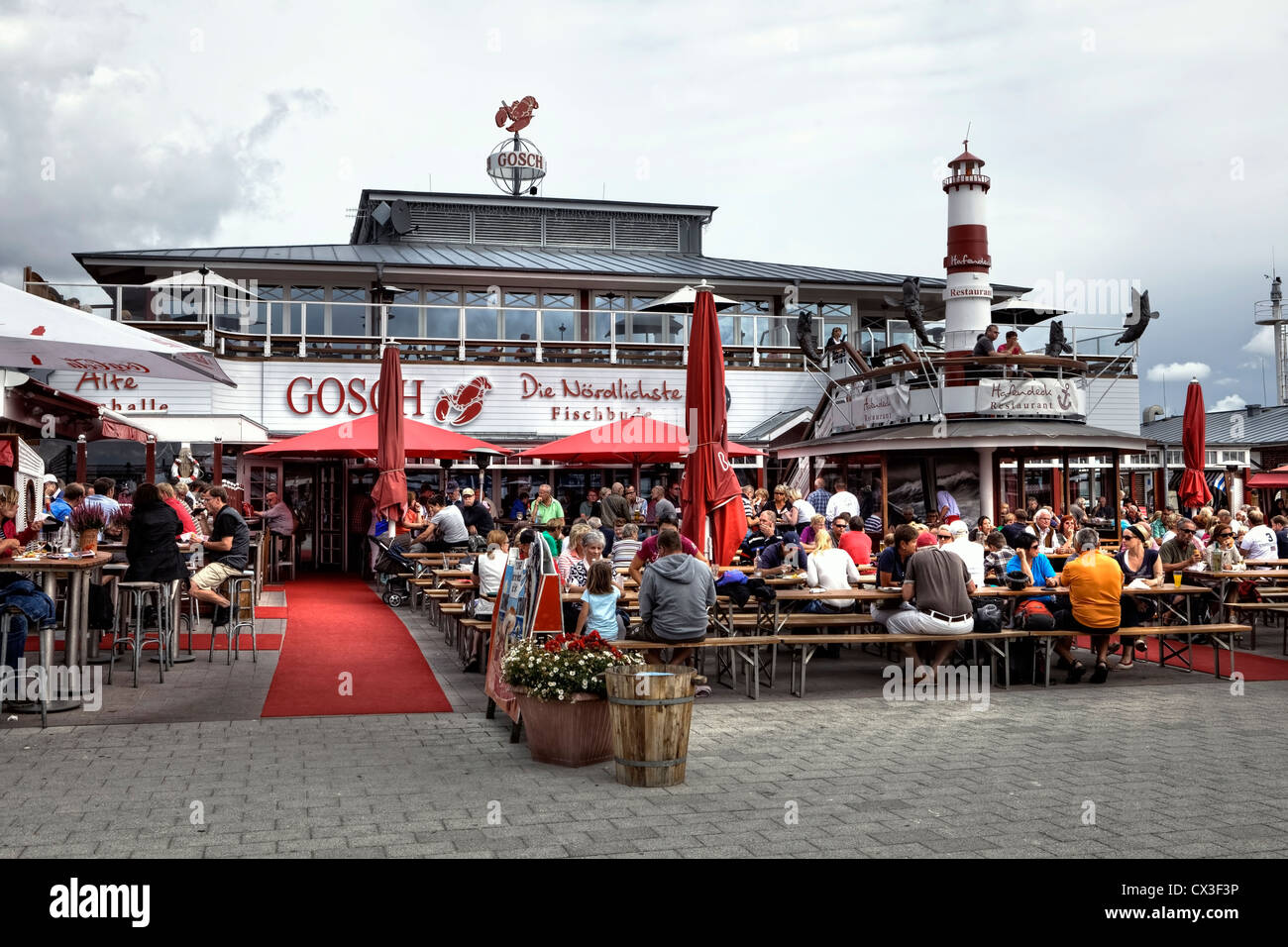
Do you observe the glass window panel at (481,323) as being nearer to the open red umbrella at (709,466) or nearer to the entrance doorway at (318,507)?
the entrance doorway at (318,507)

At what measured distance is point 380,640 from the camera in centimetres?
1255

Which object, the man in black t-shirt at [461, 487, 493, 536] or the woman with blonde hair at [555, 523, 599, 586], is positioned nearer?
the woman with blonde hair at [555, 523, 599, 586]

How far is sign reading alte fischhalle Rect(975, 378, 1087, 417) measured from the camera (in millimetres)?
20844

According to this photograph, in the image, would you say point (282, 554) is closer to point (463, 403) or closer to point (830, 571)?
point (463, 403)

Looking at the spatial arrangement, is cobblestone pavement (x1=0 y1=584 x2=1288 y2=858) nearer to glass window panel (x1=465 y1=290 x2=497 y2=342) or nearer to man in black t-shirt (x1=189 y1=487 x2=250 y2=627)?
man in black t-shirt (x1=189 y1=487 x2=250 y2=627)

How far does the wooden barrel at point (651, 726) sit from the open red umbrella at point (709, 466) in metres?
3.45

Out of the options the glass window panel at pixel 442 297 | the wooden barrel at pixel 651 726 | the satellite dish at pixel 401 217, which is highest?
Answer: the satellite dish at pixel 401 217

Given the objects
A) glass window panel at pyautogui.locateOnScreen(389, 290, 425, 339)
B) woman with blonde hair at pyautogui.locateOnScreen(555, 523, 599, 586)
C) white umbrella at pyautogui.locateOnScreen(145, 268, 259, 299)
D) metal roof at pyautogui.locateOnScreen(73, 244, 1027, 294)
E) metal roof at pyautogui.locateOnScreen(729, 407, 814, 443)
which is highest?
metal roof at pyautogui.locateOnScreen(73, 244, 1027, 294)

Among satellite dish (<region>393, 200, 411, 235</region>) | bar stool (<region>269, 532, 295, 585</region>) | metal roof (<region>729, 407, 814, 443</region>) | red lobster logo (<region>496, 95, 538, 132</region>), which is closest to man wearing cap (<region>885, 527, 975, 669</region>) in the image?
bar stool (<region>269, 532, 295, 585</region>)

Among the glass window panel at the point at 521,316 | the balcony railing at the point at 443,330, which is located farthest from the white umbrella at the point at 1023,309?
the glass window panel at the point at 521,316

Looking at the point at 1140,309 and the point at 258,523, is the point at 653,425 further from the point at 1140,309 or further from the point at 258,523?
the point at 1140,309

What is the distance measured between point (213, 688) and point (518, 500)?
13776 millimetres

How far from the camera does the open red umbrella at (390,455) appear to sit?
51.3 ft

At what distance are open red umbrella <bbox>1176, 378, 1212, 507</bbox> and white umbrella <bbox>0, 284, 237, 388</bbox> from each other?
671 inches
